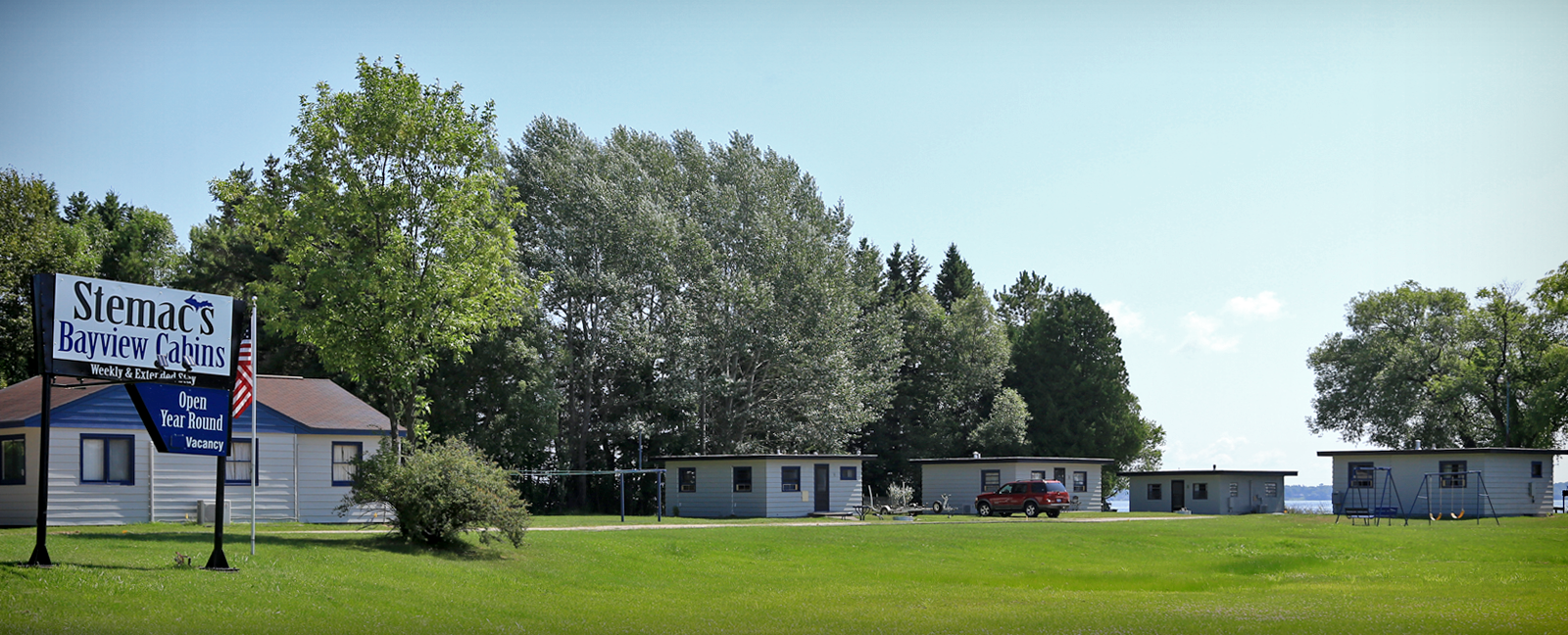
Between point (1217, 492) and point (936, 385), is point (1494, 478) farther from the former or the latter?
point (936, 385)

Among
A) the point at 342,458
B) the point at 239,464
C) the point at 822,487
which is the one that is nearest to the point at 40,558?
the point at 239,464

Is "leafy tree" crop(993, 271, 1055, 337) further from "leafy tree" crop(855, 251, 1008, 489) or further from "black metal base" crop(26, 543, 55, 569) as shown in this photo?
"black metal base" crop(26, 543, 55, 569)

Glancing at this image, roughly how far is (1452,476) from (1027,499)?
16.5 m

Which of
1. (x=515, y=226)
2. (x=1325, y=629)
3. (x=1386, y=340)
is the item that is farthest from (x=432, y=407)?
(x=1386, y=340)

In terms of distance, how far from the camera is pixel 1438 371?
221ft

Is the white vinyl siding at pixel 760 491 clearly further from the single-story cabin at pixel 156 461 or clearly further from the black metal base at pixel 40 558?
the black metal base at pixel 40 558

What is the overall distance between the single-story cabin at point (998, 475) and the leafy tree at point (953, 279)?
25201mm

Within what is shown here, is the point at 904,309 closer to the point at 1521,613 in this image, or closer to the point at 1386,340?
the point at 1386,340

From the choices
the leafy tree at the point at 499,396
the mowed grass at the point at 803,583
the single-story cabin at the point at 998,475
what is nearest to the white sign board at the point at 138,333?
the mowed grass at the point at 803,583

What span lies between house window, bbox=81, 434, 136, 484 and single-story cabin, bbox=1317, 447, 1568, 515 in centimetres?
4039

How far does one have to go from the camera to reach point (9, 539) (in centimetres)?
→ 2030

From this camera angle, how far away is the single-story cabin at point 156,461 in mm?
29219

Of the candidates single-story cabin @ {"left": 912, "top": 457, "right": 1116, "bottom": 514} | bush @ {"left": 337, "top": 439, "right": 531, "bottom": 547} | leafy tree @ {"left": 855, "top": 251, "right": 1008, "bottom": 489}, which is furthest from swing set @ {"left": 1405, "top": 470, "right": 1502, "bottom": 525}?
bush @ {"left": 337, "top": 439, "right": 531, "bottom": 547}

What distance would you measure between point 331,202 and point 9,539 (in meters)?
9.50
